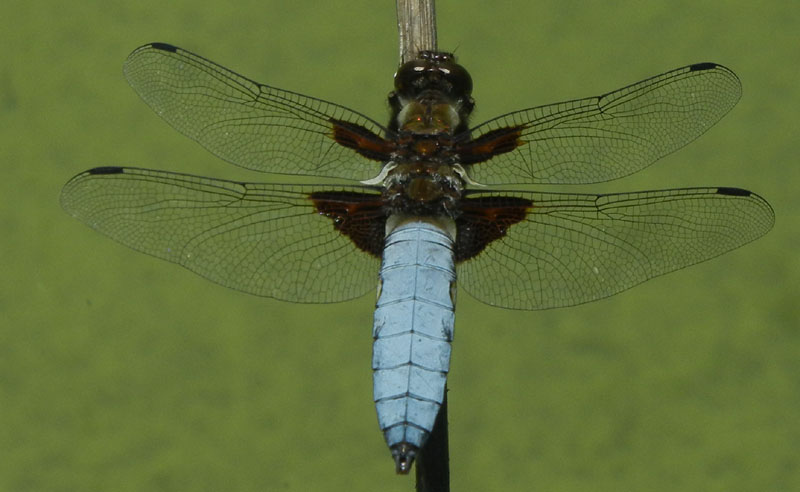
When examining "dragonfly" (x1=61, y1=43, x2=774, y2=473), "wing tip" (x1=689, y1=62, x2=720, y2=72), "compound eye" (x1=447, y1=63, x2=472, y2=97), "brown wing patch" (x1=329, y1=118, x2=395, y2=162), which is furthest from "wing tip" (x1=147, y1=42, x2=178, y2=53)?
"wing tip" (x1=689, y1=62, x2=720, y2=72)

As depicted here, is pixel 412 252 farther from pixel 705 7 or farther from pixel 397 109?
pixel 705 7

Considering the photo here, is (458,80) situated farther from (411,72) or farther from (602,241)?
(602,241)

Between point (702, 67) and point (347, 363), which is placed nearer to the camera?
point (702, 67)

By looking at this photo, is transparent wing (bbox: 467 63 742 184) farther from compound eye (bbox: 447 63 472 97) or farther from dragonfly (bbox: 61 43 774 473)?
compound eye (bbox: 447 63 472 97)

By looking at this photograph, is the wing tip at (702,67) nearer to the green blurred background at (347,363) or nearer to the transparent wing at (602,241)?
the transparent wing at (602,241)

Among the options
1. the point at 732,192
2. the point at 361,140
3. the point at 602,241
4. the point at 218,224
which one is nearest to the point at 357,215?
the point at 361,140

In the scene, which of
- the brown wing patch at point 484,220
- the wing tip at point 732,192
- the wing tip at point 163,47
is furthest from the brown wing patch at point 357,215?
the wing tip at point 732,192
